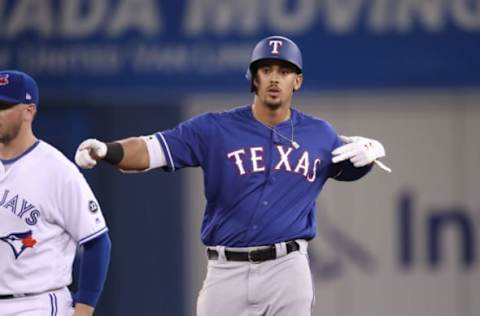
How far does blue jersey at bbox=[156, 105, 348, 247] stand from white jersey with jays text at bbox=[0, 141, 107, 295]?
0.54 metres

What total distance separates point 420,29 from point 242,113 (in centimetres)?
472

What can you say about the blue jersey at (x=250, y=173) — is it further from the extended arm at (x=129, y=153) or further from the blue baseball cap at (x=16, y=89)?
the blue baseball cap at (x=16, y=89)

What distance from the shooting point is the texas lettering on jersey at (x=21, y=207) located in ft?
19.3

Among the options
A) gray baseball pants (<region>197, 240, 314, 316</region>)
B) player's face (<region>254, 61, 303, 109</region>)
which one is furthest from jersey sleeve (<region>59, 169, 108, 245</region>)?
player's face (<region>254, 61, 303, 109</region>)

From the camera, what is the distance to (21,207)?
5.90 metres

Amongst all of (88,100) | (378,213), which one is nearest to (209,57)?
(88,100)

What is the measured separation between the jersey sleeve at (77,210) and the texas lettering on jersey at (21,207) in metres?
0.11

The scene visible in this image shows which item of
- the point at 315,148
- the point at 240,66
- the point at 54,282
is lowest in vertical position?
the point at 54,282

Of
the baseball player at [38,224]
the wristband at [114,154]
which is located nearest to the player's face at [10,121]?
the baseball player at [38,224]

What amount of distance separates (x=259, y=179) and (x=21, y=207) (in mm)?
1040

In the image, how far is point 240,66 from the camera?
10.9 metres

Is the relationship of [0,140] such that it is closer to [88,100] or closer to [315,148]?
[315,148]

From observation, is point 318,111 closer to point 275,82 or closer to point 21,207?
point 275,82

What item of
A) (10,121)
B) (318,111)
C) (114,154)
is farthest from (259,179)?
(318,111)
